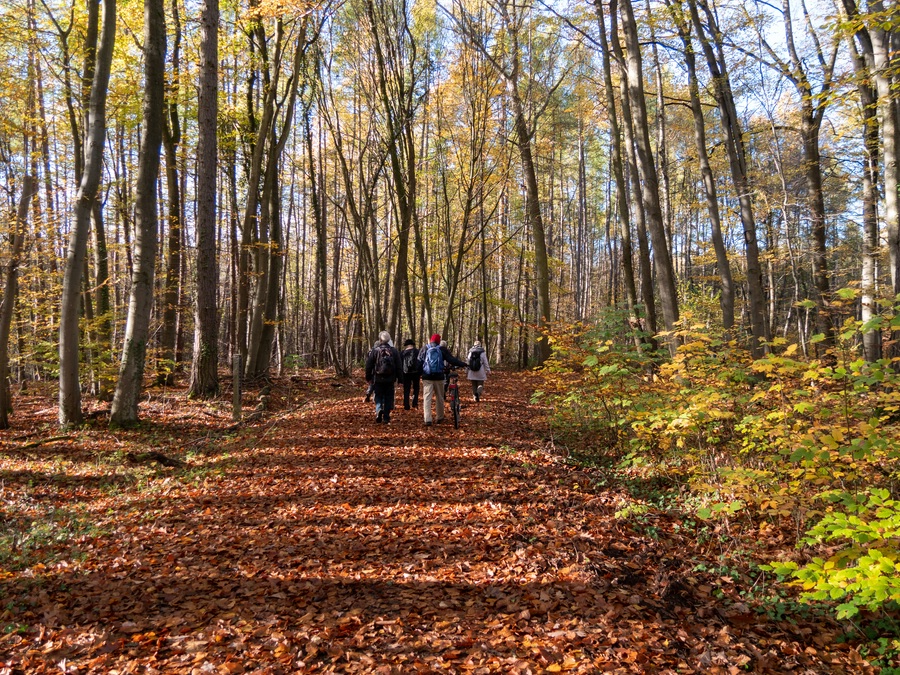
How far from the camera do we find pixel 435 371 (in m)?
9.12

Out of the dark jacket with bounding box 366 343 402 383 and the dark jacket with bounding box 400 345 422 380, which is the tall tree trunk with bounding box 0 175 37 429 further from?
the dark jacket with bounding box 400 345 422 380

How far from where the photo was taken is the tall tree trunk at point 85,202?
28.4 feet

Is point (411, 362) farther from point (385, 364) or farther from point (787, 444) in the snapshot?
point (787, 444)

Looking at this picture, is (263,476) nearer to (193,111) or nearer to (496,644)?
(496,644)

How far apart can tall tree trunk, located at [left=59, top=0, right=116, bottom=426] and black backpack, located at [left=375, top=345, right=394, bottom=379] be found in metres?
5.69

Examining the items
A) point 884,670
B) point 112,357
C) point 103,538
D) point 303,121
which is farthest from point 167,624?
point 303,121

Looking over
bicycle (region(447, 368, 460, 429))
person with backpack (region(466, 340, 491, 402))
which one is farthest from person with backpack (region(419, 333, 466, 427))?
person with backpack (region(466, 340, 491, 402))

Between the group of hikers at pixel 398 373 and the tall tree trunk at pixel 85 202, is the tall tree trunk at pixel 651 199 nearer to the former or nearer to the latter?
the group of hikers at pixel 398 373

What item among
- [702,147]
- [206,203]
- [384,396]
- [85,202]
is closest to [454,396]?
[384,396]

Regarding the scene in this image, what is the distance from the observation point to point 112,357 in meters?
13.1

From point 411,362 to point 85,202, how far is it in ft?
22.1

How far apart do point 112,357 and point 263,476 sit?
923cm

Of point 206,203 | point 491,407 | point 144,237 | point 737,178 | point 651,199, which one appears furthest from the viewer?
point 491,407

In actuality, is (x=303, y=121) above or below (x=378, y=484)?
above
